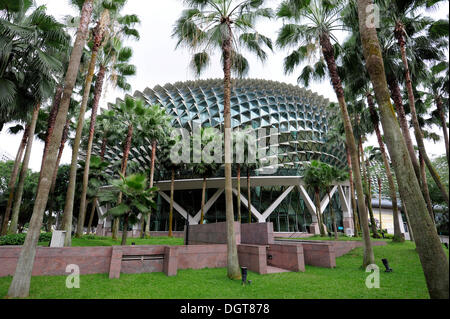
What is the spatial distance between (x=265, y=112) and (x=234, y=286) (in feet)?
129

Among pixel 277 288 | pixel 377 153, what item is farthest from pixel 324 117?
pixel 277 288

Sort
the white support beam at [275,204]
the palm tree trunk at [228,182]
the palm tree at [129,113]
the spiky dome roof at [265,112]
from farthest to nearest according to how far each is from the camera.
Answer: the spiky dome roof at [265,112] → the white support beam at [275,204] → the palm tree at [129,113] → the palm tree trunk at [228,182]

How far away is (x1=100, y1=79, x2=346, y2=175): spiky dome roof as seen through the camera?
139 feet

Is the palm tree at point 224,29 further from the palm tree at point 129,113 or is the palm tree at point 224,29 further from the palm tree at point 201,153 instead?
the palm tree at point 201,153

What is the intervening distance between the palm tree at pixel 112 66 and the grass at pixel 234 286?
835 centimetres

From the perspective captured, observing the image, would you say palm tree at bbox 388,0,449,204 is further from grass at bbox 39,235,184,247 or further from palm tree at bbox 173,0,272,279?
grass at bbox 39,235,184,247

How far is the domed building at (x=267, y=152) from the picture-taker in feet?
119

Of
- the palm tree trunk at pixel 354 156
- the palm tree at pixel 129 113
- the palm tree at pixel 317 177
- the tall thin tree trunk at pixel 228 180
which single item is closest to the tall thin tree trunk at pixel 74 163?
the palm tree at pixel 129 113

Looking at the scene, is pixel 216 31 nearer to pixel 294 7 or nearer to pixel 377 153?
pixel 294 7

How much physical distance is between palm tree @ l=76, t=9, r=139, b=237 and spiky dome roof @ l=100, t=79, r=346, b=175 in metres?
19.2

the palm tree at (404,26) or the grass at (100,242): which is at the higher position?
the palm tree at (404,26)

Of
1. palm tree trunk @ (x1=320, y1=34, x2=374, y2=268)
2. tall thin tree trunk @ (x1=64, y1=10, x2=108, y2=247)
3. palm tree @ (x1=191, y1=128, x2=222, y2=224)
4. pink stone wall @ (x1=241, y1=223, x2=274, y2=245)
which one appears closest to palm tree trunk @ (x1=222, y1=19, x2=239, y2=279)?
pink stone wall @ (x1=241, y1=223, x2=274, y2=245)

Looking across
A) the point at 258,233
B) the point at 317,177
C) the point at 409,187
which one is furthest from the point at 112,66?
the point at 317,177
